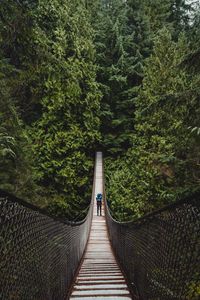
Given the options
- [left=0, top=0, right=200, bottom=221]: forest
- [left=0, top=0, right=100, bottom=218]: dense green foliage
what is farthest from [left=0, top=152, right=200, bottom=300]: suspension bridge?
[left=0, top=0, right=100, bottom=218]: dense green foliage

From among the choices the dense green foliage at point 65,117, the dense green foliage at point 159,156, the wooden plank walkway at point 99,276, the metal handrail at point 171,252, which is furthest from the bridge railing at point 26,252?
the dense green foliage at point 65,117

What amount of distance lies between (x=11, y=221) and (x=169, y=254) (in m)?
1.09

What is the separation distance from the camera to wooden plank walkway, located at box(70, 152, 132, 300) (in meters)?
3.59

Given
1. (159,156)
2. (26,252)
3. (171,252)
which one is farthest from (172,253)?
(159,156)

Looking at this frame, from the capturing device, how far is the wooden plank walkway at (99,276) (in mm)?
3586

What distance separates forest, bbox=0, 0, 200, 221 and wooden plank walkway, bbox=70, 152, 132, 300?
2248 mm

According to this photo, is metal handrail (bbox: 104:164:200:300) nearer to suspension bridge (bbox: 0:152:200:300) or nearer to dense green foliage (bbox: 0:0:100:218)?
suspension bridge (bbox: 0:152:200:300)

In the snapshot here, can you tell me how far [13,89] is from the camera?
33.6 ft

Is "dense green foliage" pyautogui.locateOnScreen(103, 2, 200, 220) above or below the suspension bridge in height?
above

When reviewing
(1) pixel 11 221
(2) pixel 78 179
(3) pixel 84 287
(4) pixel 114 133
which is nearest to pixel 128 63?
(4) pixel 114 133

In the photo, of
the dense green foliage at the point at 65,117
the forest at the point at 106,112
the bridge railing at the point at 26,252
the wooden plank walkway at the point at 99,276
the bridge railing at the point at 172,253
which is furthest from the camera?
the dense green foliage at the point at 65,117

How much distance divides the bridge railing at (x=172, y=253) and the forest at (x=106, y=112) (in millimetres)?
2416

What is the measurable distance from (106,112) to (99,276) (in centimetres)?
1842

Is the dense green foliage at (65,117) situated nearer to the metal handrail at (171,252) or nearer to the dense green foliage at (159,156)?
the dense green foliage at (159,156)
